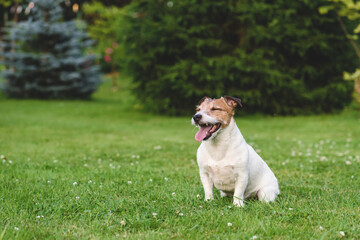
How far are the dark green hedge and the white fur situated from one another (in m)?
9.00

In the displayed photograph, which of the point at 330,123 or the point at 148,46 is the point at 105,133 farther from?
the point at 330,123

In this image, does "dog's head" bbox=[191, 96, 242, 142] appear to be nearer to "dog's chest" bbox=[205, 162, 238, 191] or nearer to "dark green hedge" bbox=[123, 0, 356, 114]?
"dog's chest" bbox=[205, 162, 238, 191]

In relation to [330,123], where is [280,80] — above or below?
above

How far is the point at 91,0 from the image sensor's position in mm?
30250

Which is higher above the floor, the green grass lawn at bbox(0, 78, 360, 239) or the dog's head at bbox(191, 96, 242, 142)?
the dog's head at bbox(191, 96, 242, 142)

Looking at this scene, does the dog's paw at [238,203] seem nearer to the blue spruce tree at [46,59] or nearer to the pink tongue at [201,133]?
the pink tongue at [201,133]

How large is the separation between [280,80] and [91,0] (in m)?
21.3

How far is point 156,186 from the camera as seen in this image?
16.1 feet

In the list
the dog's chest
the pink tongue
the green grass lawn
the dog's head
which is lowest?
the green grass lawn

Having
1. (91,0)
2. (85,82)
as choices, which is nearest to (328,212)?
(85,82)

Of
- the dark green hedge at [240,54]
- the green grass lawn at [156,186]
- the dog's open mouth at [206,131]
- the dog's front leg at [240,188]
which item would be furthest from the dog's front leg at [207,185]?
the dark green hedge at [240,54]

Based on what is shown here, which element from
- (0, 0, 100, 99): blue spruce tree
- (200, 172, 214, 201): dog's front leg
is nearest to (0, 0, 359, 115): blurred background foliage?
(0, 0, 100, 99): blue spruce tree

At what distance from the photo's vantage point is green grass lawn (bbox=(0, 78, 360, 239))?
3.34 metres

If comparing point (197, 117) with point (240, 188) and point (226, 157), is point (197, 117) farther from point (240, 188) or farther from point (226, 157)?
point (240, 188)
